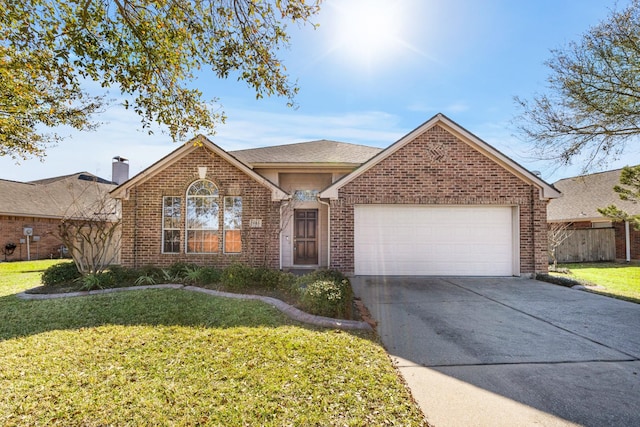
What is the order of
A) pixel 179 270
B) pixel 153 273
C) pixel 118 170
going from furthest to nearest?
1. pixel 118 170
2. pixel 179 270
3. pixel 153 273

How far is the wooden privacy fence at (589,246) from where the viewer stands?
1658cm

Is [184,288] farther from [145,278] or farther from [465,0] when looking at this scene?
[465,0]

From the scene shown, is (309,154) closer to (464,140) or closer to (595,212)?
(464,140)

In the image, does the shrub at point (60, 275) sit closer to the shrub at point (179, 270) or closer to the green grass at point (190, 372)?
the shrub at point (179, 270)

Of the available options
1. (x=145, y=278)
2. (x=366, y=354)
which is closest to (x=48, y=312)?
(x=145, y=278)

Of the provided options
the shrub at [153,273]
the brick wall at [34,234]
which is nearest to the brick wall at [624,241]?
the shrub at [153,273]

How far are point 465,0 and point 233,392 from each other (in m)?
8.74

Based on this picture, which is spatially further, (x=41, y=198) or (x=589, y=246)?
(x=41, y=198)

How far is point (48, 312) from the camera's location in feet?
20.3

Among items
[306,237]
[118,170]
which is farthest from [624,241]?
[118,170]

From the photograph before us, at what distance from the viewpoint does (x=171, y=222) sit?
1072 cm

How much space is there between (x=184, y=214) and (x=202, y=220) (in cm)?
62

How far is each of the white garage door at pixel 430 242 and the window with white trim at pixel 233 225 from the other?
12.8ft

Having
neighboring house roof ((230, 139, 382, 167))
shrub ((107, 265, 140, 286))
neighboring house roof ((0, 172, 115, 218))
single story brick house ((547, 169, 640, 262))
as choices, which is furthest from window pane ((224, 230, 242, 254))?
single story brick house ((547, 169, 640, 262))
